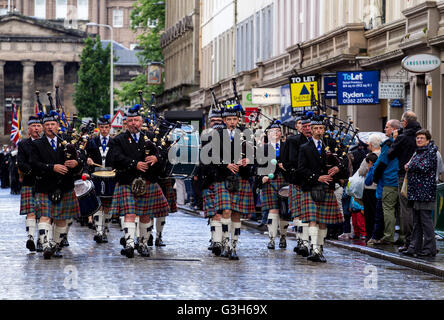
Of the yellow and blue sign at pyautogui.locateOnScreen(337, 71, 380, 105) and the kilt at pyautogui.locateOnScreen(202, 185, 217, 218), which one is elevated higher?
the yellow and blue sign at pyautogui.locateOnScreen(337, 71, 380, 105)

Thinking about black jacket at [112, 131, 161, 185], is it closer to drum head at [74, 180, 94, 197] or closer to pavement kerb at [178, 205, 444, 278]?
drum head at [74, 180, 94, 197]

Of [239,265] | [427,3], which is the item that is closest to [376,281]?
[239,265]

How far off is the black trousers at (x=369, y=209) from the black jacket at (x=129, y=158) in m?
4.85

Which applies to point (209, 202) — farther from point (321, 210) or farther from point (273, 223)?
point (273, 223)

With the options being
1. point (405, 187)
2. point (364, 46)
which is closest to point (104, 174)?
point (405, 187)

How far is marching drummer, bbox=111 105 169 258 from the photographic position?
18.3 metres

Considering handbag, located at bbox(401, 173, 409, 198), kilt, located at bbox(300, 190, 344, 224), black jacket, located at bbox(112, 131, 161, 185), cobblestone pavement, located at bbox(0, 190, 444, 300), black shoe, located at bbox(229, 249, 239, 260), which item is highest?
black jacket, located at bbox(112, 131, 161, 185)

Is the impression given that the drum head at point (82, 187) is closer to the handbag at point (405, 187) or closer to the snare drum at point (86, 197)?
the snare drum at point (86, 197)

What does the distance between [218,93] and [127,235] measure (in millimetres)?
45357

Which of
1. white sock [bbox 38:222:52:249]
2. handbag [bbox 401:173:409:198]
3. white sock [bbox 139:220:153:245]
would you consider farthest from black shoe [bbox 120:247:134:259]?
handbag [bbox 401:173:409:198]

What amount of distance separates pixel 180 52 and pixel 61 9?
86.7 m

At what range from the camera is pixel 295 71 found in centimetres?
4241

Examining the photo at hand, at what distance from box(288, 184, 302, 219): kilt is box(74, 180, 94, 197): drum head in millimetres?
4419

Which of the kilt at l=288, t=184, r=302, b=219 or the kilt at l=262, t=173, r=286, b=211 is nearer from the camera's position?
the kilt at l=288, t=184, r=302, b=219
